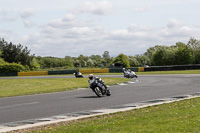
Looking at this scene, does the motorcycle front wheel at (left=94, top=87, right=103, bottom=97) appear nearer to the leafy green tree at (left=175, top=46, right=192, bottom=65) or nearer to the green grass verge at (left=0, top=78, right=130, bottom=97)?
the green grass verge at (left=0, top=78, right=130, bottom=97)

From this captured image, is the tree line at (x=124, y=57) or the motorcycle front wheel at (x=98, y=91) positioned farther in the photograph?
the tree line at (x=124, y=57)

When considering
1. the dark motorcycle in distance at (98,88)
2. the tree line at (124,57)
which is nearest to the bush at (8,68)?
the tree line at (124,57)

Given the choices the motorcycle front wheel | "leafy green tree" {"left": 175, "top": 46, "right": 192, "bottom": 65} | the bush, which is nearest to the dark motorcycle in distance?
the motorcycle front wheel

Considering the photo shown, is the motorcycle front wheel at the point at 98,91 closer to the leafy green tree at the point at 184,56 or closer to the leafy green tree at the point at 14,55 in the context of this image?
the leafy green tree at the point at 14,55

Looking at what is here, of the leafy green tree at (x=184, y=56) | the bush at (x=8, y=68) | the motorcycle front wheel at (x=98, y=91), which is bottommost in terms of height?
the motorcycle front wheel at (x=98, y=91)

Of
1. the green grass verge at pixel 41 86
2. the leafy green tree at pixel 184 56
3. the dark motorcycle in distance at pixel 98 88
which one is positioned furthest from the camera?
the leafy green tree at pixel 184 56

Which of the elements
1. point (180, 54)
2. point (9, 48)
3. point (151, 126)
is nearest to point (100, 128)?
point (151, 126)

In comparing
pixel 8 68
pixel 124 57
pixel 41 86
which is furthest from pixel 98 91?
pixel 124 57

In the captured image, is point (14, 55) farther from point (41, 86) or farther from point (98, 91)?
point (98, 91)

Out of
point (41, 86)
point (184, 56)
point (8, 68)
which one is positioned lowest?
point (41, 86)

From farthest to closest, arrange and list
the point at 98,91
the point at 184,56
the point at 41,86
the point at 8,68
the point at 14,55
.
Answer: the point at 184,56 < the point at 14,55 < the point at 8,68 < the point at 41,86 < the point at 98,91

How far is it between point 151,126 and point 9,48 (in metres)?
89.5

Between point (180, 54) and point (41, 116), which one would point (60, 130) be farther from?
point (180, 54)

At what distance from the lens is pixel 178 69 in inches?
2156
